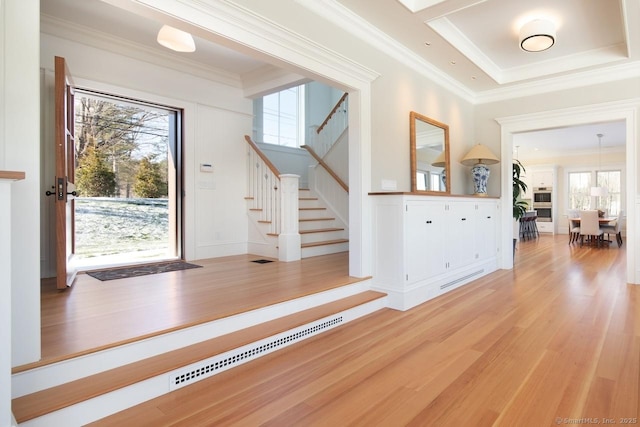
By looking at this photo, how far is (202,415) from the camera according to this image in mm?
1733

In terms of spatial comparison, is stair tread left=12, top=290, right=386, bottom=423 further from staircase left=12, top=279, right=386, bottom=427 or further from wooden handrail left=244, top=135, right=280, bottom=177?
wooden handrail left=244, top=135, right=280, bottom=177

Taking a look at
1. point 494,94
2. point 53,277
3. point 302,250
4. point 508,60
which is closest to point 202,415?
point 53,277

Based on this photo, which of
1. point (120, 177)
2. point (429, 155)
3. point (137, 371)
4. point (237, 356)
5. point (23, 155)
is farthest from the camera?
point (120, 177)

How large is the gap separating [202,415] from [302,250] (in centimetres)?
330

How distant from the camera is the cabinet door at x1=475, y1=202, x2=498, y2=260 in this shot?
4.80 meters

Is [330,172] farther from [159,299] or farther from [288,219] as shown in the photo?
[159,299]

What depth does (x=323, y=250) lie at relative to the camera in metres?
5.29

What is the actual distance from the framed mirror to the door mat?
2.94m

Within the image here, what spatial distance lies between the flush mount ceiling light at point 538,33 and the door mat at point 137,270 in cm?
448

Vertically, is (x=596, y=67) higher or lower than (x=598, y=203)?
higher

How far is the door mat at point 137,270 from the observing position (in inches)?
149

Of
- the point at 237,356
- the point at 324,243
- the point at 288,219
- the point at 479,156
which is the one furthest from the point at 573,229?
the point at 237,356

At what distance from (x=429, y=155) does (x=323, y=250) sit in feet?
6.62

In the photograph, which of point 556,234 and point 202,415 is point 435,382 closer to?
point 202,415
